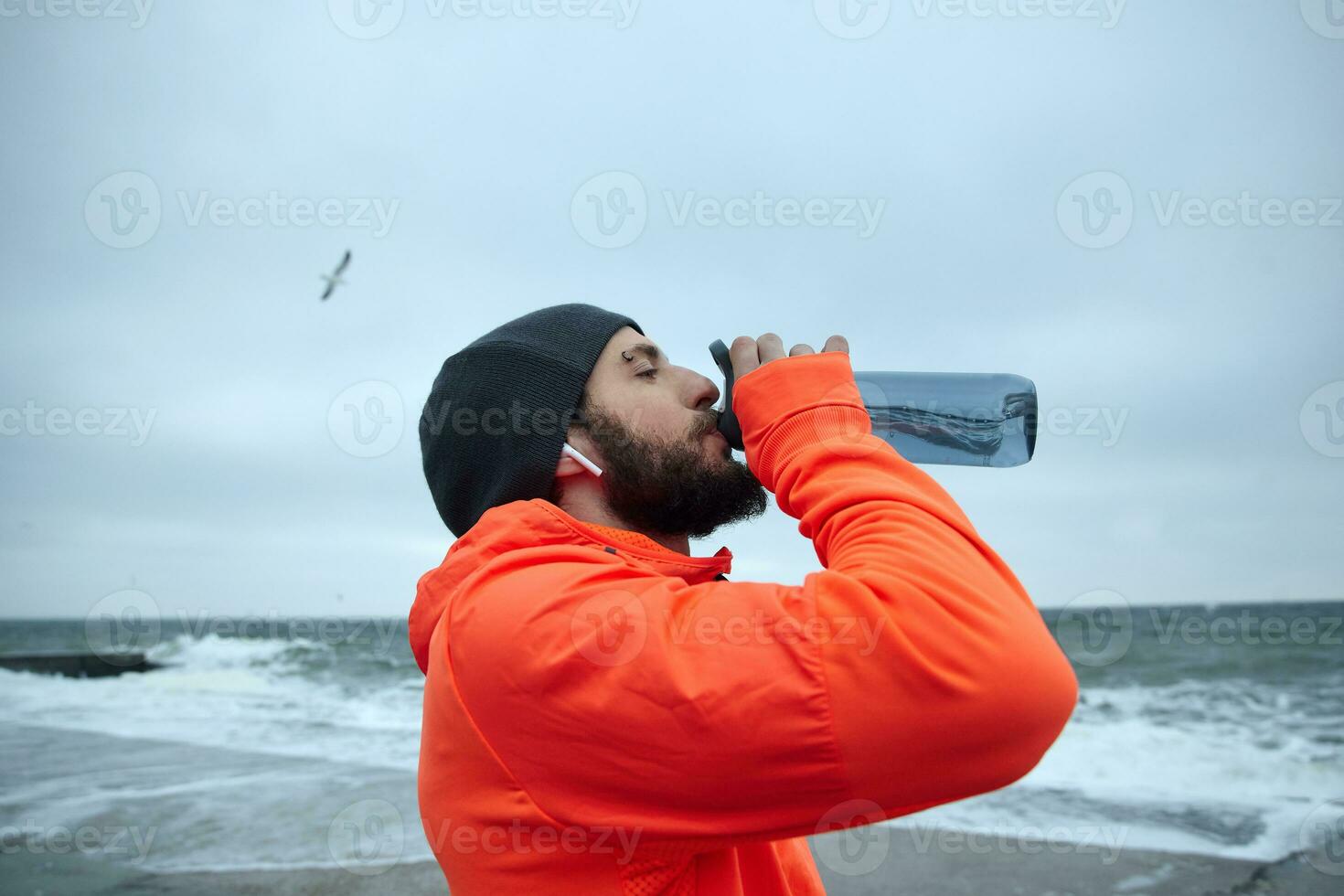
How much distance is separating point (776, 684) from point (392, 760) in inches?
457

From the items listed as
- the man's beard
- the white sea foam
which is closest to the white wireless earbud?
the man's beard

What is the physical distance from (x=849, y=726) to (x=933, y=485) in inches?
19.2

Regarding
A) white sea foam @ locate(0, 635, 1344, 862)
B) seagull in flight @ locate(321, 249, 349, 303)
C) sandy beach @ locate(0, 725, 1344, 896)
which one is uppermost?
seagull in flight @ locate(321, 249, 349, 303)

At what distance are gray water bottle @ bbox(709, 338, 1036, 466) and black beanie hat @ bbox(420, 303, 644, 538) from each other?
690 mm

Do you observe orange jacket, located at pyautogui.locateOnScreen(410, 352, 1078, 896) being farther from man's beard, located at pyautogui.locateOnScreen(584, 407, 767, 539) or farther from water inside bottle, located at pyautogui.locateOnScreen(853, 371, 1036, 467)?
water inside bottle, located at pyautogui.locateOnScreen(853, 371, 1036, 467)

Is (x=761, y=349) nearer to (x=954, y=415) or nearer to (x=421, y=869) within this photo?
(x=954, y=415)

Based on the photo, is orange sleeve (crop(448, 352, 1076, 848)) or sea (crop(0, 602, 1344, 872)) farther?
sea (crop(0, 602, 1344, 872))

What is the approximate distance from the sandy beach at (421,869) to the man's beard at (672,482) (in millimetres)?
5665

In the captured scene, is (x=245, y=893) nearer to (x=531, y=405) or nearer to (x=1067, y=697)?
(x=531, y=405)

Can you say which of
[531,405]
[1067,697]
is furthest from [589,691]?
[531,405]

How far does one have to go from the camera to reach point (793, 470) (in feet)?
4.87

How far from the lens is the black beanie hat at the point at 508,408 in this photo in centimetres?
186

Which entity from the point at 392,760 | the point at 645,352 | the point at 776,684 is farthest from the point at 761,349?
the point at 392,760

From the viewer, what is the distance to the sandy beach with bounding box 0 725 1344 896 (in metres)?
6.41
